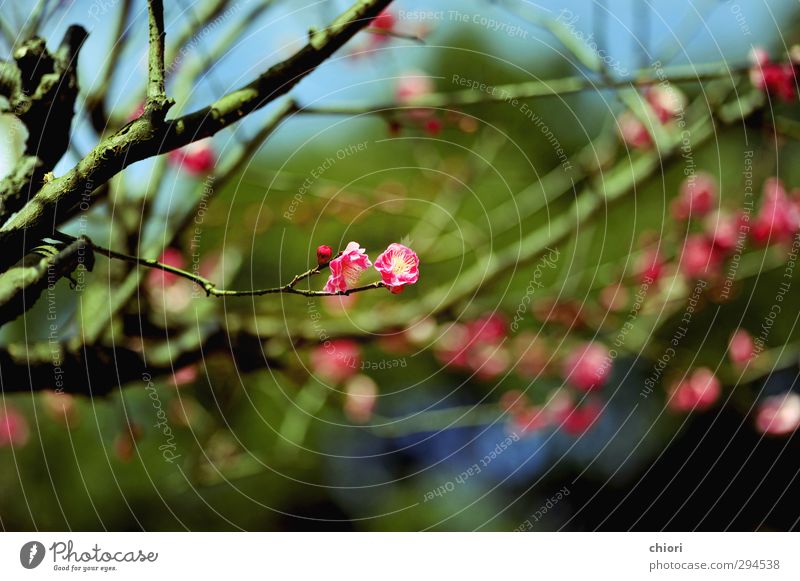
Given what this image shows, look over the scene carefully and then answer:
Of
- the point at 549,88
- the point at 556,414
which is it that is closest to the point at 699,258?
the point at 556,414

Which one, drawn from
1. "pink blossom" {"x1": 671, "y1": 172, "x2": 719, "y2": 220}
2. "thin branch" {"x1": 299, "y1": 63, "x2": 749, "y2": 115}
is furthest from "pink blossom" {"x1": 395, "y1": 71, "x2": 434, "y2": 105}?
"pink blossom" {"x1": 671, "y1": 172, "x2": 719, "y2": 220}

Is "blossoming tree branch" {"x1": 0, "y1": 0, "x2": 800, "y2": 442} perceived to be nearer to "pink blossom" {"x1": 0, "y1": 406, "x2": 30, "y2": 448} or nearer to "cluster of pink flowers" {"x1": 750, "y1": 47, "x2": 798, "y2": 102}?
"cluster of pink flowers" {"x1": 750, "y1": 47, "x2": 798, "y2": 102}

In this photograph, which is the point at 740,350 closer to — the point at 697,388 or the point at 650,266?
the point at 697,388

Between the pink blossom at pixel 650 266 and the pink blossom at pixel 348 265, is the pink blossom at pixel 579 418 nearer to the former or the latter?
the pink blossom at pixel 650 266

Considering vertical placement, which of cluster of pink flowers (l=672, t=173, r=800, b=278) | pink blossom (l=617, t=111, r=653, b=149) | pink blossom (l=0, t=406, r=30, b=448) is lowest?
pink blossom (l=0, t=406, r=30, b=448)

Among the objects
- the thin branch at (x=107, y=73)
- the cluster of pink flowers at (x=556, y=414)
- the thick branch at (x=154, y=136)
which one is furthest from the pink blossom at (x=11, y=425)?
the cluster of pink flowers at (x=556, y=414)

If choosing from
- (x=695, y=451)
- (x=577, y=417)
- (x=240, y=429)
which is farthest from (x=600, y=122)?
(x=240, y=429)

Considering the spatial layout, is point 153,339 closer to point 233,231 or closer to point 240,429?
point 233,231
